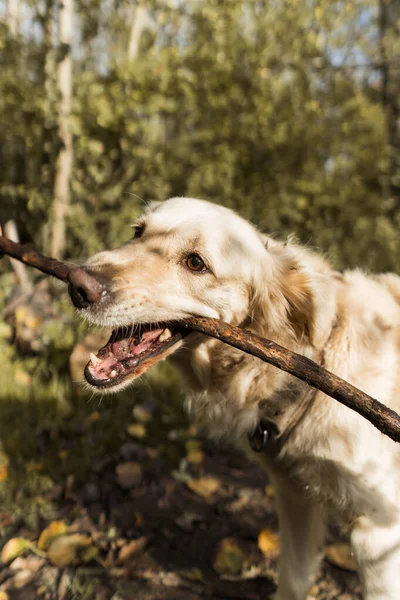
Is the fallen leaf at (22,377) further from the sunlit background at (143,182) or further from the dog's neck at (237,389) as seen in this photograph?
the dog's neck at (237,389)

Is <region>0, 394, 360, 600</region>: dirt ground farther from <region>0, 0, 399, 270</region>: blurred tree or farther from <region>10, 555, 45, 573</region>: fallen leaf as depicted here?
<region>0, 0, 399, 270</region>: blurred tree

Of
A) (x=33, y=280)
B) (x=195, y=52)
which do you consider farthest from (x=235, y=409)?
(x=195, y=52)

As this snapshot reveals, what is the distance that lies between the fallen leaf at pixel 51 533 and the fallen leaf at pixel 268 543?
1053 millimetres

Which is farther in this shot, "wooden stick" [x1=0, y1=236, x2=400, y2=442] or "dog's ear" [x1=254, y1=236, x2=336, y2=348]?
"dog's ear" [x1=254, y1=236, x2=336, y2=348]

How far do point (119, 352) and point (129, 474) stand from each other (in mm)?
1333

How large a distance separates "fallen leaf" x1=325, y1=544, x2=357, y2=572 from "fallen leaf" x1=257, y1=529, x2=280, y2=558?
0.28m

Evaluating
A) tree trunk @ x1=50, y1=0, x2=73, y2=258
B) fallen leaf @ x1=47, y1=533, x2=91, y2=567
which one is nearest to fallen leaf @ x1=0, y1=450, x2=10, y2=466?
fallen leaf @ x1=47, y1=533, x2=91, y2=567

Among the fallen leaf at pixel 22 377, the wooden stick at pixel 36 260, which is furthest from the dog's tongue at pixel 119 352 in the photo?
the fallen leaf at pixel 22 377

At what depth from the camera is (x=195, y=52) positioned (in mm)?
4551

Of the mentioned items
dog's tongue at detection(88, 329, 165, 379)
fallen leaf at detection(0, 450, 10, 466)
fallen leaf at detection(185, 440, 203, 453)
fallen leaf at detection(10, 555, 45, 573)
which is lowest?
fallen leaf at detection(185, 440, 203, 453)

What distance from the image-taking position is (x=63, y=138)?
4.38 meters

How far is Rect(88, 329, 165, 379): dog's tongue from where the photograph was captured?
1821mm

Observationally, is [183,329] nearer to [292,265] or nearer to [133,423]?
[292,265]

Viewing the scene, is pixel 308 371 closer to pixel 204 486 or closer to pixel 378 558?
pixel 378 558
